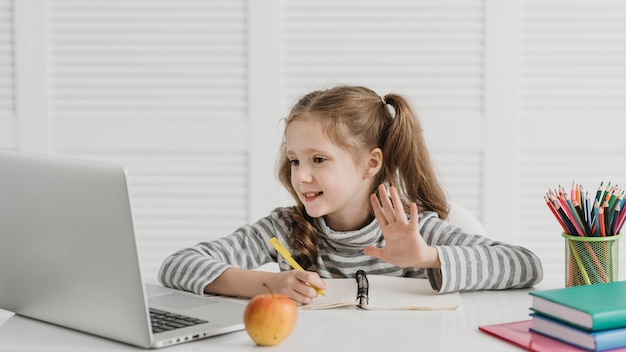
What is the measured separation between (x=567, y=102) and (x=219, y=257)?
1754 mm

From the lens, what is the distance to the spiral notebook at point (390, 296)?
4.71 ft

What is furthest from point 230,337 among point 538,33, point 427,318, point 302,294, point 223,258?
point 538,33

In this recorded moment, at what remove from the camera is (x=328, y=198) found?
1737 mm

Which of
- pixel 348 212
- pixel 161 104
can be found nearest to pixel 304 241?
pixel 348 212

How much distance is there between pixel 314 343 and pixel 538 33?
208 cm

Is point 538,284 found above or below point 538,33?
below

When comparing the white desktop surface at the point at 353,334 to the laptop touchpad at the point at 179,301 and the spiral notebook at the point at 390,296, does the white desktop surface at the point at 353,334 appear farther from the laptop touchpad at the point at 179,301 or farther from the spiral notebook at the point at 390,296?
the laptop touchpad at the point at 179,301

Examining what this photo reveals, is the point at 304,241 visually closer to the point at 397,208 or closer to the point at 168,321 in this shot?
the point at 397,208

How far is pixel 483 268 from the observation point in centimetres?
157

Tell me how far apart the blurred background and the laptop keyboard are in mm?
1676

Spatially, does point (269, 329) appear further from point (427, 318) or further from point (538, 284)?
point (538, 284)

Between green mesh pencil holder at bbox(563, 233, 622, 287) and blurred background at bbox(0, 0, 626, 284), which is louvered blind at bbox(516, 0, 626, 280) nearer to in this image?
blurred background at bbox(0, 0, 626, 284)

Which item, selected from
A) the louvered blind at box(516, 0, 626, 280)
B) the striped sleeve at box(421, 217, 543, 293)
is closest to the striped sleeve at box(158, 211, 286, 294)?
the striped sleeve at box(421, 217, 543, 293)

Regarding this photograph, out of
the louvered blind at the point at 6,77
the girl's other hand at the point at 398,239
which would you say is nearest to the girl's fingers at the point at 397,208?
the girl's other hand at the point at 398,239
